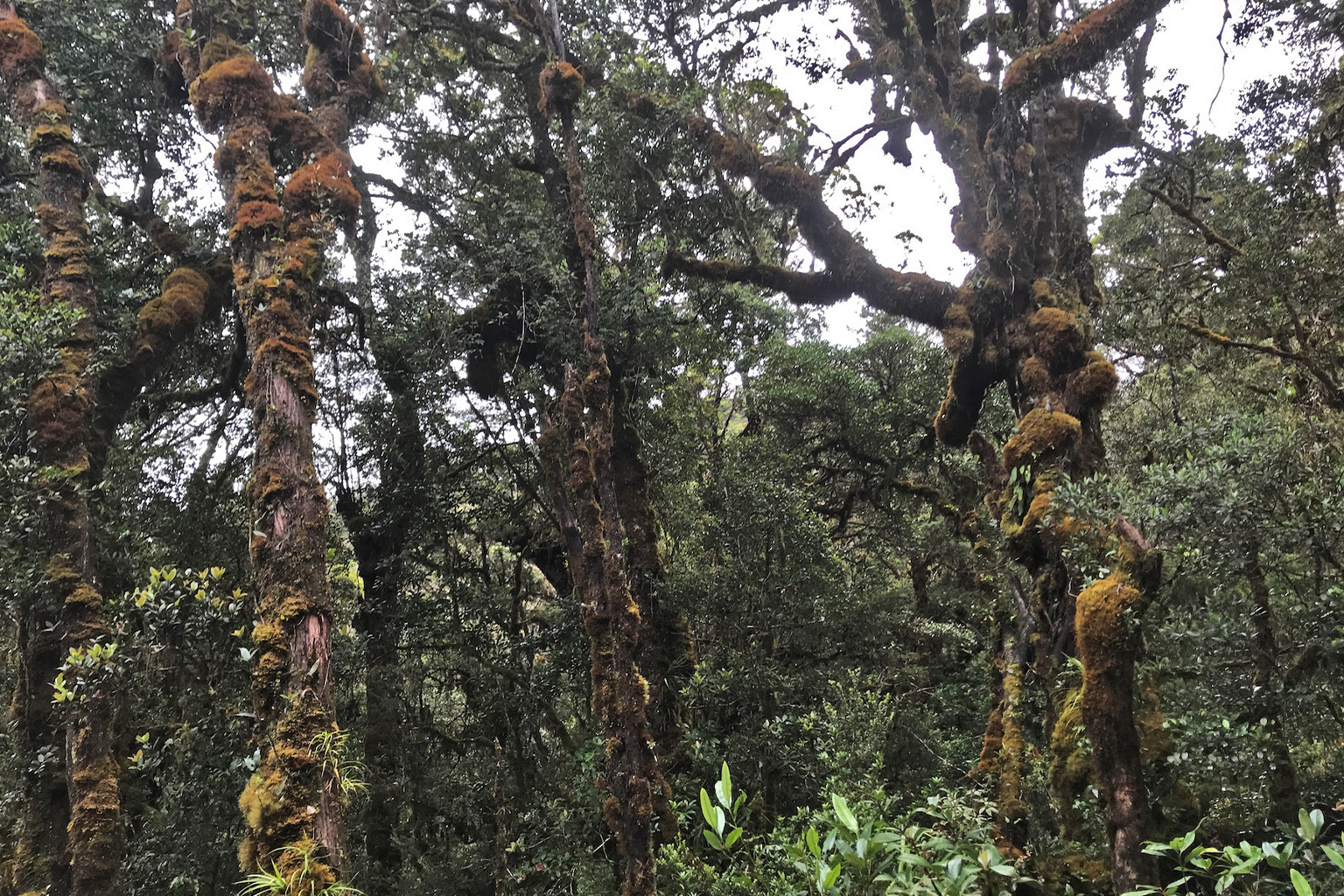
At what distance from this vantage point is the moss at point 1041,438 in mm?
6707

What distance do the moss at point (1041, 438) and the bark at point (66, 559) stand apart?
24.8 ft

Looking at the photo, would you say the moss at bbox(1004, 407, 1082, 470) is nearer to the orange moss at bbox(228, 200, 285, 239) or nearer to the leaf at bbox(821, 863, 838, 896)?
the leaf at bbox(821, 863, 838, 896)

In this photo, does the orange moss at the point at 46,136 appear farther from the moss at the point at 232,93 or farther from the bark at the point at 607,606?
the bark at the point at 607,606

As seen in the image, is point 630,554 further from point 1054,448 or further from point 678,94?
point 678,94

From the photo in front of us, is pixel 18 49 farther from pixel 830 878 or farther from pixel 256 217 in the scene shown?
pixel 830 878

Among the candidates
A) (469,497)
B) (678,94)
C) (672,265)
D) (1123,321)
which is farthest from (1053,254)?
(469,497)

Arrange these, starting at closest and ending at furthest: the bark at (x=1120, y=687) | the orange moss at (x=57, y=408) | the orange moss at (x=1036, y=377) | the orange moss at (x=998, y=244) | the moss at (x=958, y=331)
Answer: the bark at (x=1120, y=687) < the orange moss at (x=57, y=408) < the orange moss at (x=1036, y=377) < the orange moss at (x=998, y=244) < the moss at (x=958, y=331)

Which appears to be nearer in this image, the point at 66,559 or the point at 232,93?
the point at 66,559

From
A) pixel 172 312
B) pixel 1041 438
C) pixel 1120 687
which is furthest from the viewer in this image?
pixel 172 312

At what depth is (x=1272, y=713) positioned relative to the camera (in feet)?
15.4

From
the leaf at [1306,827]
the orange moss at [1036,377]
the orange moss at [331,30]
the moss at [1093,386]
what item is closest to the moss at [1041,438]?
the moss at [1093,386]

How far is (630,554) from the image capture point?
931cm

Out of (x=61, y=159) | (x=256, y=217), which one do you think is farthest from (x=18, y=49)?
(x=256, y=217)

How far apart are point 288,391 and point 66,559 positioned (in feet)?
7.08
